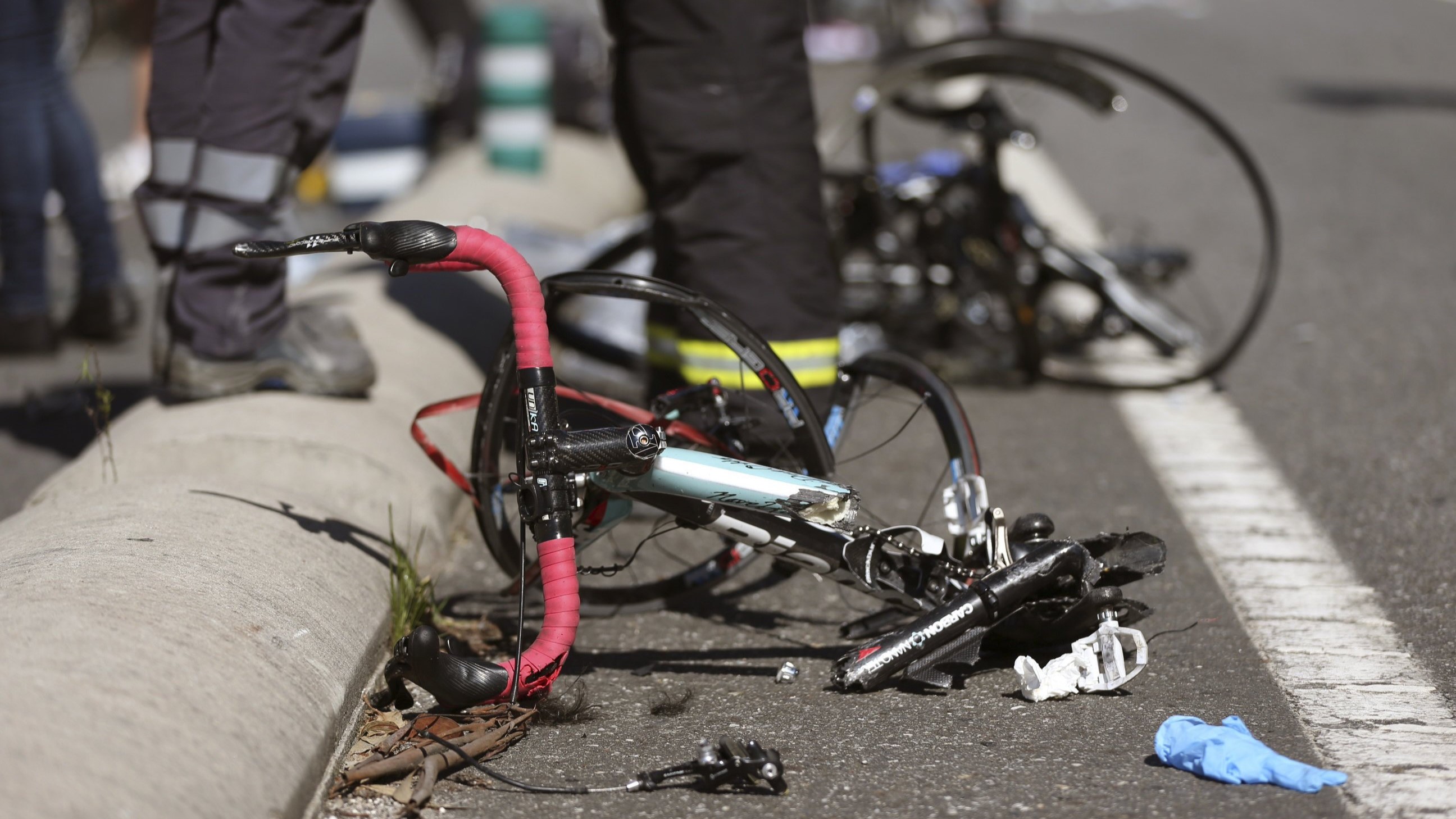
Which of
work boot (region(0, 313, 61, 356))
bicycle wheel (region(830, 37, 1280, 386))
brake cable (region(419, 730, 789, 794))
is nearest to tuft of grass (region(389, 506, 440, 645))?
brake cable (region(419, 730, 789, 794))

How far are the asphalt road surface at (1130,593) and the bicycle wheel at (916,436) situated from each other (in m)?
0.17

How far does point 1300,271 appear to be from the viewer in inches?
195

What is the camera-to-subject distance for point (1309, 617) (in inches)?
103

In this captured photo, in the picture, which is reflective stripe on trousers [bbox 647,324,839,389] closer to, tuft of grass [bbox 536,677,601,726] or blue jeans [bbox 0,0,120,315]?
tuft of grass [bbox 536,677,601,726]

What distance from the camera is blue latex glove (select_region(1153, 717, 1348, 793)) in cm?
201

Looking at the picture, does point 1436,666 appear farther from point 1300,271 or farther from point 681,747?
point 1300,271

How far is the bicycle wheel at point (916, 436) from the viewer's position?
248 cm

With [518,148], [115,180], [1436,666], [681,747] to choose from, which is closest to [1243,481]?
[1436,666]

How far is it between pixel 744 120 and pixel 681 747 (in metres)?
1.33

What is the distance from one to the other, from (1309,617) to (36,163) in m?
3.83

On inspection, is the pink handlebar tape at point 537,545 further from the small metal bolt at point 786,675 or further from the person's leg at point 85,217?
the person's leg at point 85,217

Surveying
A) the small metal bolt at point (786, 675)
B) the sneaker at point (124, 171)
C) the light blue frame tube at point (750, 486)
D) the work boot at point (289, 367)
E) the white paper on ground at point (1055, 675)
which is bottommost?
the sneaker at point (124, 171)

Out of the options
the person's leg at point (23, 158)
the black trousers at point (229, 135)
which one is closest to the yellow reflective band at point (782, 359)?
the black trousers at point (229, 135)

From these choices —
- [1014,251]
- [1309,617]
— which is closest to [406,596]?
[1309,617]
